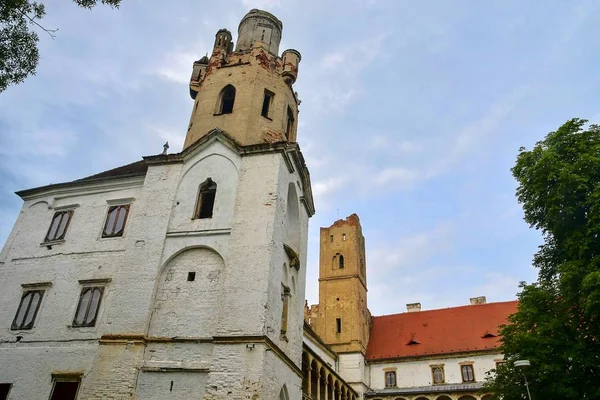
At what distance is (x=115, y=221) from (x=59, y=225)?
251 cm

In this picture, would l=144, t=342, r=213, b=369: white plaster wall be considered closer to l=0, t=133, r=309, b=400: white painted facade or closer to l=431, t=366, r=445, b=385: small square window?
l=0, t=133, r=309, b=400: white painted facade

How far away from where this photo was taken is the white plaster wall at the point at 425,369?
3738cm

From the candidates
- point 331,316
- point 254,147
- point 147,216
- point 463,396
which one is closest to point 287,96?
point 254,147

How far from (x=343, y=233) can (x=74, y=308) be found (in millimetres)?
32518

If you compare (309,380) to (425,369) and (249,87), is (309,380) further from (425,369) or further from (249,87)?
(425,369)

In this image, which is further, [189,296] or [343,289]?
[343,289]

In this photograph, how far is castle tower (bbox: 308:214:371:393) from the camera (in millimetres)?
39219

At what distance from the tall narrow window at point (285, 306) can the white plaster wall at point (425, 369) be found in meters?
27.1

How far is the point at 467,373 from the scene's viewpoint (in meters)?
37.7

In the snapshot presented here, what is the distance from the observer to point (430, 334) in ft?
136

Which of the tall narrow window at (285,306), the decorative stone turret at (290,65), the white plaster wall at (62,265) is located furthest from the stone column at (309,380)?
the decorative stone turret at (290,65)

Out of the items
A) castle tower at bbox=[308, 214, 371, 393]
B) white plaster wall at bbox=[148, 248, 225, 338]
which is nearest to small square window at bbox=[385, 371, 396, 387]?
castle tower at bbox=[308, 214, 371, 393]

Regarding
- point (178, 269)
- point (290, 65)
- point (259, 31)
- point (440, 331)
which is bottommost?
point (178, 269)

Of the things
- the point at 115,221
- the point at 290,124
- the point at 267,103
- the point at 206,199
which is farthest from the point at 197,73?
the point at 115,221
